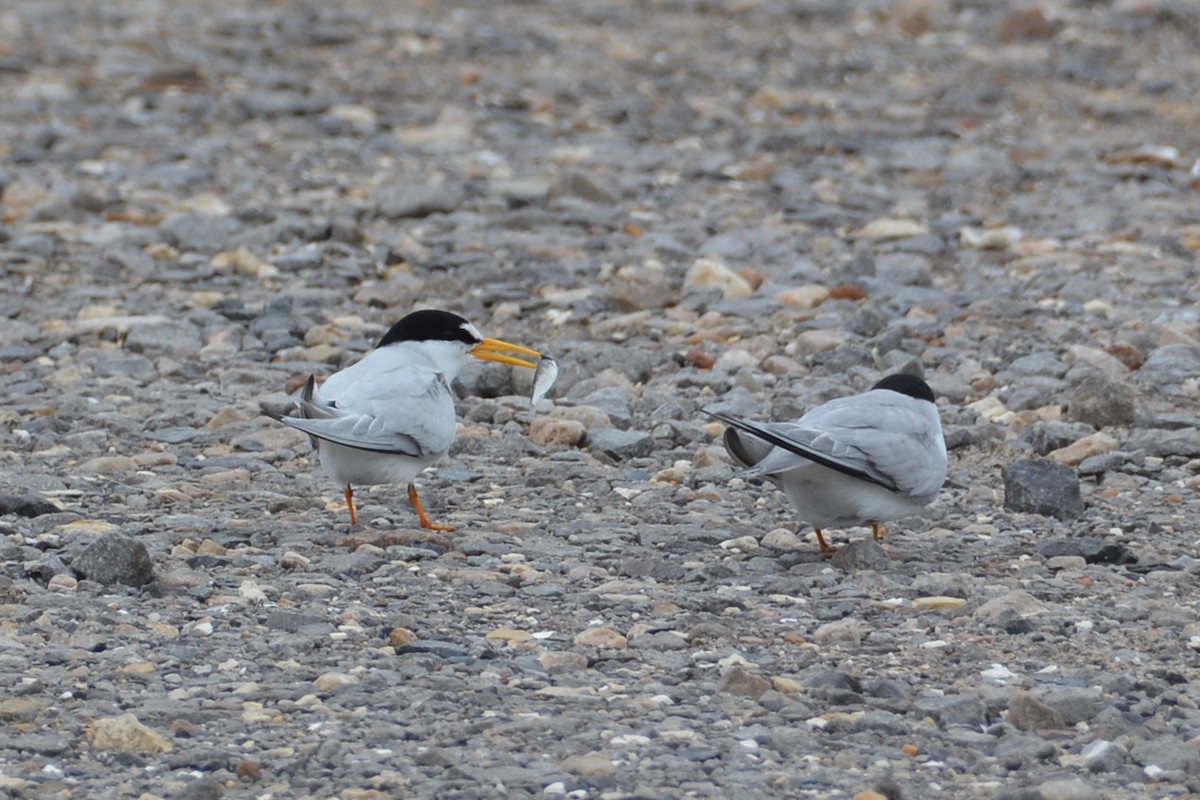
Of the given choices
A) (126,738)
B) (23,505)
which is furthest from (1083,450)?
(126,738)

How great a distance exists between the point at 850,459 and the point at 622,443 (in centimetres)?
149

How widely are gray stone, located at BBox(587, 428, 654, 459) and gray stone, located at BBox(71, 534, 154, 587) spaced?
6.75 feet

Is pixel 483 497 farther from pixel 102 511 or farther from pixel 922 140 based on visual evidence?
pixel 922 140

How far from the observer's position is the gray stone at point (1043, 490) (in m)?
6.10

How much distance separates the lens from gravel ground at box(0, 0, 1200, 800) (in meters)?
4.30

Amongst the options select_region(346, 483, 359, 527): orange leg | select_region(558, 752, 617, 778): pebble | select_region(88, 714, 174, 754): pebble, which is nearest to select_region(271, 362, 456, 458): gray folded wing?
select_region(346, 483, 359, 527): orange leg

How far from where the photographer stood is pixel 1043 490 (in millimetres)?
6125

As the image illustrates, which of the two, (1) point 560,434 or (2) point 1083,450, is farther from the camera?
(1) point 560,434

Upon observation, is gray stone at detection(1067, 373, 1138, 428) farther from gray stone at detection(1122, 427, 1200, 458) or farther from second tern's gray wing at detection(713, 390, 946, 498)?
second tern's gray wing at detection(713, 390, 946, 498)

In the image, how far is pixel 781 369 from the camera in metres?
7.70

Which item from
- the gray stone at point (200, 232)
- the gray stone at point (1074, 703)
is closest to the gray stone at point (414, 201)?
the gray stone at point (200, 232)

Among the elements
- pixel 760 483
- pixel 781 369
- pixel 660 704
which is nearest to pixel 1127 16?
pixel 781 369

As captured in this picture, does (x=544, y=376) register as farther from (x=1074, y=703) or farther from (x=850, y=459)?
(x=1074, y=703)

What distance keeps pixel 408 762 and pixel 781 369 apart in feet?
12.9
